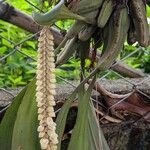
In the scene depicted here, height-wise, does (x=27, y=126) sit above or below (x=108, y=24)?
below

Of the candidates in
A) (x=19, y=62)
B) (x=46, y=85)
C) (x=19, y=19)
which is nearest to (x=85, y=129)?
(x=46, y=85)

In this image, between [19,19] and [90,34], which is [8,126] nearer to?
[90,34]

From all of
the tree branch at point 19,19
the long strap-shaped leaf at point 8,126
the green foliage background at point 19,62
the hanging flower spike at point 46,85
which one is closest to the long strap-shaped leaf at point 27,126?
the long strap-shaped leaf at point 8,126

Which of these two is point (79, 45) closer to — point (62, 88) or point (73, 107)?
point (73, 107)

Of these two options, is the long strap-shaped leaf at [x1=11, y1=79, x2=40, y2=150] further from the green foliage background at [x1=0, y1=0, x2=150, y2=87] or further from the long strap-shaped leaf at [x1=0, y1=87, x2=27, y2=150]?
the green foliage background at [x1=0, y1=0, x2=150, y2=87]

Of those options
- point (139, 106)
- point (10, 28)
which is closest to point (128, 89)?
point (139, 106)

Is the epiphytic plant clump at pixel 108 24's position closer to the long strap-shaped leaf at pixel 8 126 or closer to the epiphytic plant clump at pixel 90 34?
the epiphytic plant clump at pixel 90 34

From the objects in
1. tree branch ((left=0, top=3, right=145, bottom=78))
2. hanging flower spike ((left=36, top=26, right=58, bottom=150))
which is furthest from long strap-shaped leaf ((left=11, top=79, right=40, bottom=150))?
tree branch ((left=0, top=3, right=145, bottom=78))
